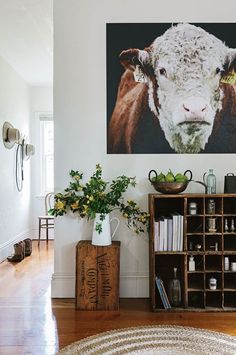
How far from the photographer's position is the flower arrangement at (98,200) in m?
3.41

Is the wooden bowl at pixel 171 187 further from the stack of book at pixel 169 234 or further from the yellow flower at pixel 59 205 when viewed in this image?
the yellow flower at pixel 59 205

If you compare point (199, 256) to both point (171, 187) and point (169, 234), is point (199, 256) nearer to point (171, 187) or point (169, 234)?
point (169, 234)

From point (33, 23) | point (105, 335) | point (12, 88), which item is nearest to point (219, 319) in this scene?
point (105, 335)

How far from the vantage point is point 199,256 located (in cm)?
345

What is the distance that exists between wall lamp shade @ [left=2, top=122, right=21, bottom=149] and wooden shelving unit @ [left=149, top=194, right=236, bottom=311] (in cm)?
282

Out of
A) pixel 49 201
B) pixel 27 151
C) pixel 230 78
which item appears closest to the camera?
pixel 230 78

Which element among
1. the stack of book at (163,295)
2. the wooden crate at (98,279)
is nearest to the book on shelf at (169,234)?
the stack of book at (163,295)

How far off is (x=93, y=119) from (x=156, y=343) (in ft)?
6.85

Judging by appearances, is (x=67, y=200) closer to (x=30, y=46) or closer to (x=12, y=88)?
(x=30, y=46)

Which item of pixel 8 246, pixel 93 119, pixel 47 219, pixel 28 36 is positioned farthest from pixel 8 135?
pixel 93 119

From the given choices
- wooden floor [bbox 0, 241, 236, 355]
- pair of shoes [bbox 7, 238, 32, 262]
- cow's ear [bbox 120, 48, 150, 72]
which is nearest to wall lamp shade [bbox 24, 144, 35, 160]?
pair of shoes [bbox 7, 238, 32, 262]

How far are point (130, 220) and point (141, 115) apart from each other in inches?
40.6

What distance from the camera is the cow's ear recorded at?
3639mm

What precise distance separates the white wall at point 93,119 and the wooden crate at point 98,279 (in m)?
0.36
